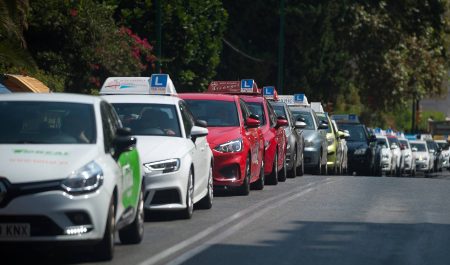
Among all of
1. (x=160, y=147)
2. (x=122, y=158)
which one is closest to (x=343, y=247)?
(x=122, y=158)

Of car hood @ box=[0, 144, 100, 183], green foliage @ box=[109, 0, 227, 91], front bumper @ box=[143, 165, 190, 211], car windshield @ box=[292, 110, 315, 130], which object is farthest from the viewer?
green foliage @ box=[109, 0, 227, 91]

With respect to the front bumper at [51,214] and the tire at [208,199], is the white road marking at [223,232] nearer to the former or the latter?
the tire at [208,199]

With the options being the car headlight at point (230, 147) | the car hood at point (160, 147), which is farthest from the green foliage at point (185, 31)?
the car hood at point (160, 147)

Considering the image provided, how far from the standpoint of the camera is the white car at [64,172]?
37.7 feet

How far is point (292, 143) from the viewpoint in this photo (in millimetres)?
29125

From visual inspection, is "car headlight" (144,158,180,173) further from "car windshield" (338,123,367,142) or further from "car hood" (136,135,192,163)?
"car windshield" (338,123,367,142)

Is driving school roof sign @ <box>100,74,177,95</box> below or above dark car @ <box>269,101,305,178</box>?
above

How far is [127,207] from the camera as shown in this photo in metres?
13.0

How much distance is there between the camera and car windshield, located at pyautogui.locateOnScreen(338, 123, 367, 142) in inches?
1742

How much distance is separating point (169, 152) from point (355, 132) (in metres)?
28.5

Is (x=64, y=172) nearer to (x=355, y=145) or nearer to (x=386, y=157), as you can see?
(x=355, y=145)

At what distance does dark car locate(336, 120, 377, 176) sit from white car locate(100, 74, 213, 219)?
24.5 meters

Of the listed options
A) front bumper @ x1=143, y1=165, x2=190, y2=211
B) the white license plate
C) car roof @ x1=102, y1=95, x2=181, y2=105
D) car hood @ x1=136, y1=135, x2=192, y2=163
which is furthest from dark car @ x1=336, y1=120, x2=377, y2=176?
the white license plate

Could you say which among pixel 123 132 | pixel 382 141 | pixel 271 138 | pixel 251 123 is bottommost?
pixel 382 141
